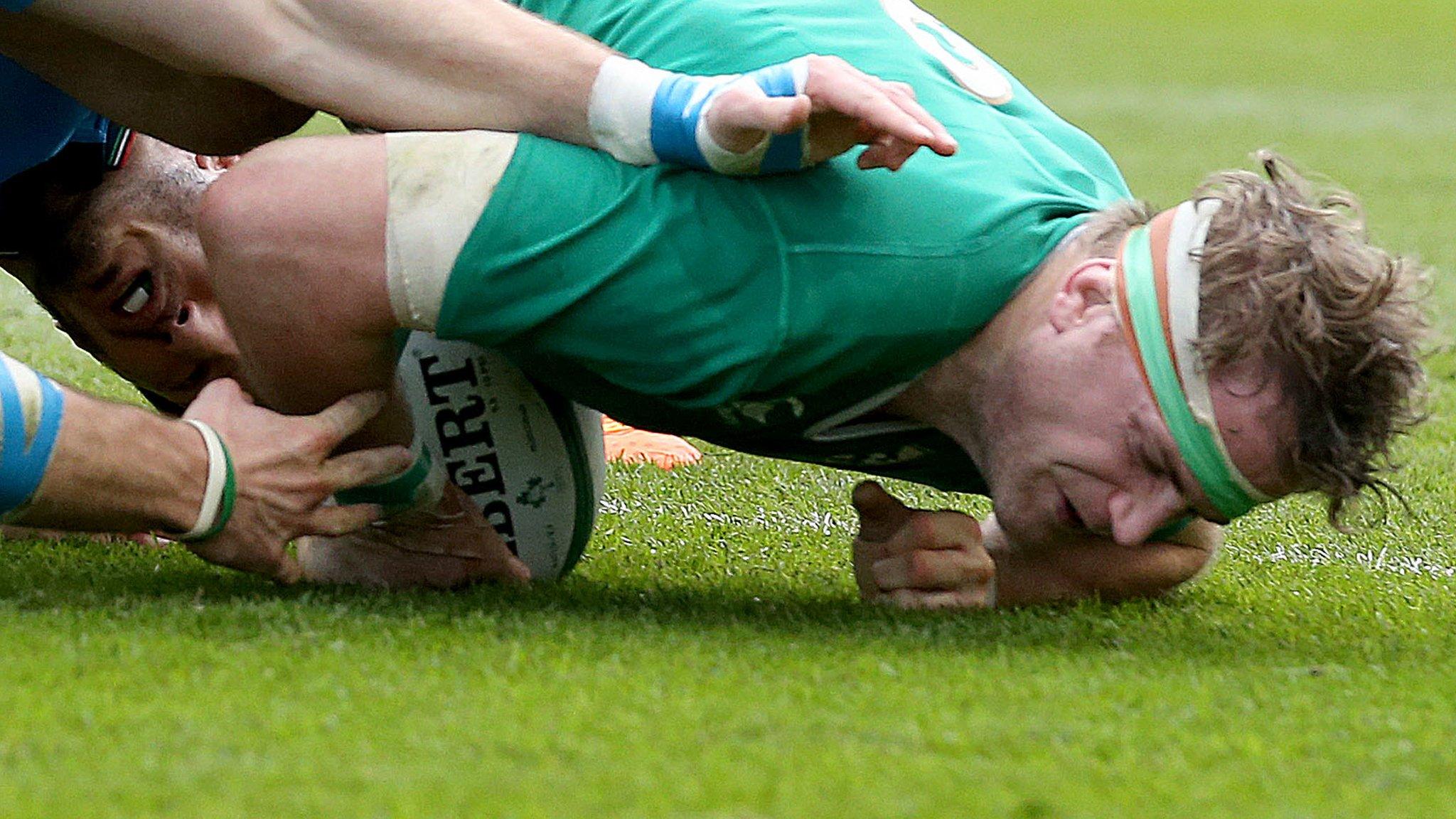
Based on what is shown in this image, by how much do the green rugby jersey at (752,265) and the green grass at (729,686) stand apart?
9.5 inches

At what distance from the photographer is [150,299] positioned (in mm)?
2270

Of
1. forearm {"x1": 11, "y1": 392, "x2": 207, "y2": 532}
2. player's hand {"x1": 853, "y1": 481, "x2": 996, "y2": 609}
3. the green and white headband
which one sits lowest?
player's hand {"x1": 853, "y1": 481, "x2": 996, "y2": 609}

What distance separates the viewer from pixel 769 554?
225 centimetres

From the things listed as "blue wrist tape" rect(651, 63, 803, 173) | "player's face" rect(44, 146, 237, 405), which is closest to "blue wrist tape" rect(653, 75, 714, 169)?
"blue wrist tape" rect(651, 63, 803, 173)

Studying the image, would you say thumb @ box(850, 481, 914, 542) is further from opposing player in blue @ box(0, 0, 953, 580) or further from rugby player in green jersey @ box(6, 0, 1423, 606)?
opposing player in blue @ box(0, 0, 953, 580)

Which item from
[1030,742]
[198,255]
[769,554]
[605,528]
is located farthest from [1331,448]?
[198,255]

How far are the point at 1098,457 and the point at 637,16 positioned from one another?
636 mm

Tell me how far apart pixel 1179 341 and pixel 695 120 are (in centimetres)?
47

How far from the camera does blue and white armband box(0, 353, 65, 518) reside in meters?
1.65

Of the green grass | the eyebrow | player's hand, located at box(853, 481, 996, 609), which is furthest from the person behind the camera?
the eyebrow

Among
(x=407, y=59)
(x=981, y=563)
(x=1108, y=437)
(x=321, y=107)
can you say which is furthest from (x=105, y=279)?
(x=1108, y=437)

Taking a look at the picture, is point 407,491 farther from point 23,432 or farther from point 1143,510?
point 1143,510

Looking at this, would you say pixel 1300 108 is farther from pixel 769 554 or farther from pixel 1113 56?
pixel 769 554

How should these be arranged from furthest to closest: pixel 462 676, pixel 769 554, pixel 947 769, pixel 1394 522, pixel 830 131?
pixel 1394 522, pixel 769 554, pixel 830 131, pixel 462 676, pixel 947 769
